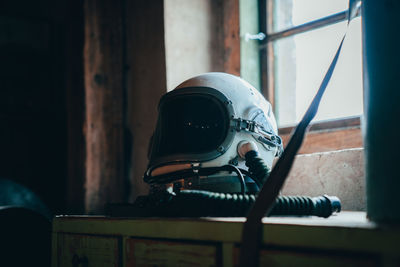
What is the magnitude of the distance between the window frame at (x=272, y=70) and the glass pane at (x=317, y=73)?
0.03 meters

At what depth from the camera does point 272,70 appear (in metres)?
2.06

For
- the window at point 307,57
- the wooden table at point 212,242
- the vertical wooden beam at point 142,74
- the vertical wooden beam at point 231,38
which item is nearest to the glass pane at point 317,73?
the window at point 307,57

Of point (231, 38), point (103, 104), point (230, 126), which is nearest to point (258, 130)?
point (230, 126)

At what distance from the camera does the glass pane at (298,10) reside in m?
1.83

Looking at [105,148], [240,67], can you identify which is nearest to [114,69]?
[105,148]

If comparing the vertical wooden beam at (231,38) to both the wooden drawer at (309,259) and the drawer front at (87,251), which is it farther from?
the wooden drawer at (309,259)

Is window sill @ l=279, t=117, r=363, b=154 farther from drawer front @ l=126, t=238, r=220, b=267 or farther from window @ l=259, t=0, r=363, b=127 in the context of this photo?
drawer front @ l=126, t=238, r=220, b=267

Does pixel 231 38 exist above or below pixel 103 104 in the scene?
above

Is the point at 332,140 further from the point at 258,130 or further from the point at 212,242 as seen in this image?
the point at 212,242

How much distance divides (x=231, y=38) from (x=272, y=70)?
9.8 inches

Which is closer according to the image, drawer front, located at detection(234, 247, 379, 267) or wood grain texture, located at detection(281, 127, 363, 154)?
drawer front, located at detection(234, 247, 379, 267)

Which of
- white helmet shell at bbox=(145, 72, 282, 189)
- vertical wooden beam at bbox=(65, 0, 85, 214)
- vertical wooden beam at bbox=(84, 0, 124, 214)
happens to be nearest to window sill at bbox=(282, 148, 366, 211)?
white helmet shell at bbox=(145, 72, 282, 189)

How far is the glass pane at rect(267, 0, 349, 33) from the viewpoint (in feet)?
5.99

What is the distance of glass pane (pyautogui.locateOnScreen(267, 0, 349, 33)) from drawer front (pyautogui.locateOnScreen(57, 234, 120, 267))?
1.35 metres
